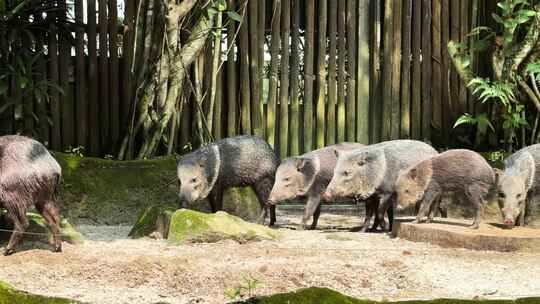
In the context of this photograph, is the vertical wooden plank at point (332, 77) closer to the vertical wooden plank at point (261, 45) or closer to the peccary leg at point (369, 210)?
the vertical wooden plank at point (261, 45)

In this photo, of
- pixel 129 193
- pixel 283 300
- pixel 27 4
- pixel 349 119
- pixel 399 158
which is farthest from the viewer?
pixel 349 119

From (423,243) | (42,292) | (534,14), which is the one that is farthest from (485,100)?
(42,292)

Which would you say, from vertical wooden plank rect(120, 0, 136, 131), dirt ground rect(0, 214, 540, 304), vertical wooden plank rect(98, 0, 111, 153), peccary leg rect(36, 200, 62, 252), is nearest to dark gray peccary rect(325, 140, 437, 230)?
dirt ground rect(0, 214, 540, 304)

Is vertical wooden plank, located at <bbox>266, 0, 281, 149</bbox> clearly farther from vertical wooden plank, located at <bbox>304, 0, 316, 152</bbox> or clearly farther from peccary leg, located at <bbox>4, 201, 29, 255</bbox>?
peccary leg, located at <bbox>4, 201, 29, 255</bbox>

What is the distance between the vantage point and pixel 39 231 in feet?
22.1

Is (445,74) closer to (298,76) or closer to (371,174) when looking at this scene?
(298,76)

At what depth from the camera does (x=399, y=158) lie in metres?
7.91

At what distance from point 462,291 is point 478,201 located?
80.9 inches

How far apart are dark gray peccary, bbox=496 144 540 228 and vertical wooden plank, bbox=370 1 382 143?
2.67 m

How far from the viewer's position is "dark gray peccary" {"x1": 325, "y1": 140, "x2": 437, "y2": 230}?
7.71 metres

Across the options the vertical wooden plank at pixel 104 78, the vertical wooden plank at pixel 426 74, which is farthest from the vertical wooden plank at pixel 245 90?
the vertical wooden plank at pixel 426 74

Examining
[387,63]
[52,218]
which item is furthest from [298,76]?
[52,218]

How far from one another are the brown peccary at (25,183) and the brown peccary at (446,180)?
8.77 ft

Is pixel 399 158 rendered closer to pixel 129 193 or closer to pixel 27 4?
pixel 129 193
